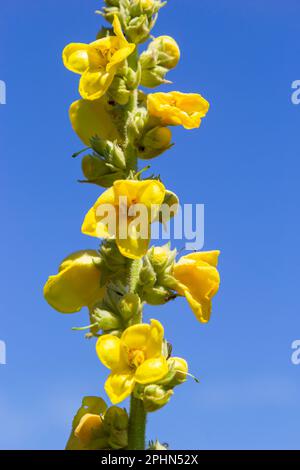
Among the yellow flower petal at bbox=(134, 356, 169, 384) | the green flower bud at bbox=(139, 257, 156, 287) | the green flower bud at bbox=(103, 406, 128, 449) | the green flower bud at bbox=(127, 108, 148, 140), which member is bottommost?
the green flower bud at bbox=(103, 406, 128, 449)

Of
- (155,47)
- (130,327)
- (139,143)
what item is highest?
(155,47)

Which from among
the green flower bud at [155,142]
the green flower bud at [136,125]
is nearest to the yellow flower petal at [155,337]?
the green flower bud at [155,142]

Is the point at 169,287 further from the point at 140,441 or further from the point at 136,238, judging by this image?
the point at 140,441

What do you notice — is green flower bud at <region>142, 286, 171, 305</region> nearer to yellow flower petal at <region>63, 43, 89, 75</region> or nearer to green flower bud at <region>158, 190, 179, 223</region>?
green flower bud at <region>158, 190, 179, 223</region>

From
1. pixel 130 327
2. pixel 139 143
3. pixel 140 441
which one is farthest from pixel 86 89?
pixel 140 441

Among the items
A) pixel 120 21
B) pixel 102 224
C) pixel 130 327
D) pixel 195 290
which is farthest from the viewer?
pixel 120 21

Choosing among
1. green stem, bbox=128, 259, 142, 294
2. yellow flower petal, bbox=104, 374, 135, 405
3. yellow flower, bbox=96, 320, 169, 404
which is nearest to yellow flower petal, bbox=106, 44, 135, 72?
green stem, bbox=128, 259, 142, 294
